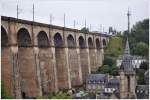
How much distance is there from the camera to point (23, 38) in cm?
1702

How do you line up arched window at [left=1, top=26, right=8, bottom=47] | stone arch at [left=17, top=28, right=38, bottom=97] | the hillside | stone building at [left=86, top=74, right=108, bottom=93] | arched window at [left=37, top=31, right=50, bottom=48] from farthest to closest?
1. the hillside
2. stone building at [left=86, top=74, right=108, bottom=93]
3. arched window at [left=37, top=31, right=50, bottom=48]
4. stone arch at [left=17, top=28, right=38, bottom=97]
5. arched window at [left=1, top=26, right=8, bottom=47]

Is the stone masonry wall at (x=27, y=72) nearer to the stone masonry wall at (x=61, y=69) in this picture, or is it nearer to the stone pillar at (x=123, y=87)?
the stone pillar at (x=123, y=87)

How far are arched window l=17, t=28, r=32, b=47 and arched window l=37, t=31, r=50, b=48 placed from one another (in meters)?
1.55

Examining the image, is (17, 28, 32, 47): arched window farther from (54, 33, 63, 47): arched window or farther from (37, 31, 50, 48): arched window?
(54, 33, 63, 47): arched window

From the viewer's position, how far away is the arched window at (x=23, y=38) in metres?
16.6

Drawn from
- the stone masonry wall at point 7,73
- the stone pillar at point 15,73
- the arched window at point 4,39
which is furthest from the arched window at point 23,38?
the stone masonry wall at point 7,73

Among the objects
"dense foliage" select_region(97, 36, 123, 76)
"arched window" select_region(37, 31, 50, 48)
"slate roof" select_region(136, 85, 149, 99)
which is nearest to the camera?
"slate roof" select_region(136, 85, 149, 99)

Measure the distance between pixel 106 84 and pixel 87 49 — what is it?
5.86 meters

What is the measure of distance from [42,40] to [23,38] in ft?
8.01

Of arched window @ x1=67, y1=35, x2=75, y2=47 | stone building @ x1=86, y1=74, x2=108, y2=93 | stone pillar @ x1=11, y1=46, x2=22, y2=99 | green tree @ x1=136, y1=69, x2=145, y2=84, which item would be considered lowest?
stone building @ x1=86, y1=74, x2=108, y2=93

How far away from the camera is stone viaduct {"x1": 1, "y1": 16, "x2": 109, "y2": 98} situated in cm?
1493

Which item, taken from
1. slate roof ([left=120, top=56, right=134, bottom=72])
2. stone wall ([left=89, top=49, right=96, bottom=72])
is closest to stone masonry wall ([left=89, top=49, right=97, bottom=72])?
stone wall ([left=89, top=49, right=96, bottom=72])

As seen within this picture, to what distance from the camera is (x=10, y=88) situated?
48.7 ft

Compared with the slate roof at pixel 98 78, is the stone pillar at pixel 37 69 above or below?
above
